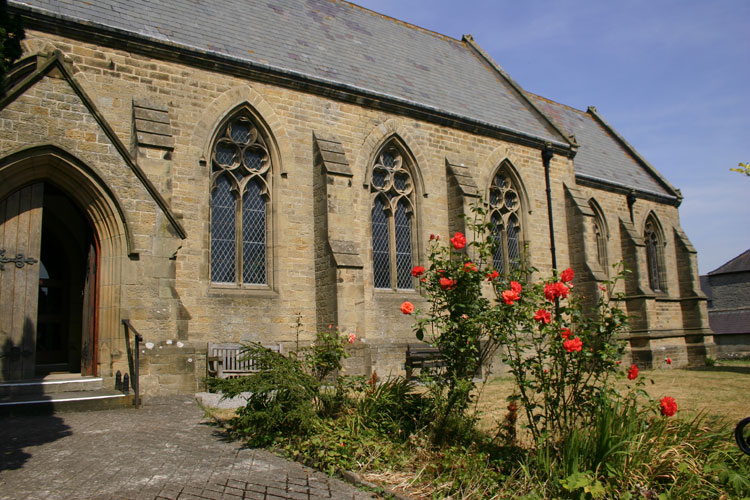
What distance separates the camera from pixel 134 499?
4.76 metres

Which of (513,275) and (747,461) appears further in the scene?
(513,275)

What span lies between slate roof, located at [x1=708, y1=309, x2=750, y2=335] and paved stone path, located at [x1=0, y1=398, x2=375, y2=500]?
3375 centimetres

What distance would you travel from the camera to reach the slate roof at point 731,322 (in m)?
32.5

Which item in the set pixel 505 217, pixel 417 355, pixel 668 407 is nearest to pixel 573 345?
pixel 668 407

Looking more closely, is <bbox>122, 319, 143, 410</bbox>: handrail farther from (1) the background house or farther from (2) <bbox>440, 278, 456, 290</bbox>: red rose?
(1) the background house

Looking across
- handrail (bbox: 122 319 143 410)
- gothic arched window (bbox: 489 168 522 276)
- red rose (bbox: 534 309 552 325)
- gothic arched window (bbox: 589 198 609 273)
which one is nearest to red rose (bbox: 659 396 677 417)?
red rose (bbox: 534 309 552 325)

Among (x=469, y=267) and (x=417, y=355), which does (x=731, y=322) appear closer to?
(x=417, y=355)

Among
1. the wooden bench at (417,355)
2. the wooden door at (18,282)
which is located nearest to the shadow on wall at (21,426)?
the wooden door at (18,282)

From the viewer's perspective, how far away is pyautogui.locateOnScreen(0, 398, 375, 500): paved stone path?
498 cm

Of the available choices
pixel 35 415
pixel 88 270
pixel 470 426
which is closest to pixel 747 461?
pixel 470 426

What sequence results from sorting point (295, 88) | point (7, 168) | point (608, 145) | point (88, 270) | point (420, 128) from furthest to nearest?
1. point (608, 145)
2. point (420, 128)
3. point (295, 88)
4. point (88, 270)
5. point (7, 168)

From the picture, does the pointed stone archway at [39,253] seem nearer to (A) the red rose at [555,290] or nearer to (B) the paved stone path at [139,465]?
(B) the paved stone path at [139,465]

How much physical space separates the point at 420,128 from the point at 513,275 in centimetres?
1093

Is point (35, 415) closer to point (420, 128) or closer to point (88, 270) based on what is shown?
point (88, 270)
